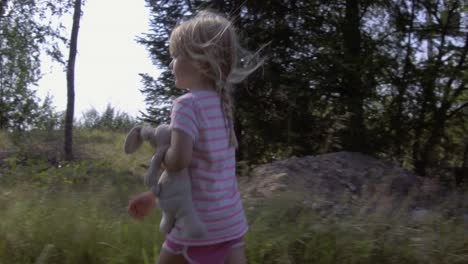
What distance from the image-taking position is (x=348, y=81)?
8.91 metres

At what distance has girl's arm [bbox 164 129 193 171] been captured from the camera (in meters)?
2.30

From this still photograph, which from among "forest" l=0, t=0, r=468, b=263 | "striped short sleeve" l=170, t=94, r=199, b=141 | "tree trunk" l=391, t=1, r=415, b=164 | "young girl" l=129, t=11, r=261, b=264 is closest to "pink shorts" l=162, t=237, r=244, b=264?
"young girl" l=129, t=11, r=261, b=264

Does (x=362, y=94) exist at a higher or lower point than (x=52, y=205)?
higher

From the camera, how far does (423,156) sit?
8906mm

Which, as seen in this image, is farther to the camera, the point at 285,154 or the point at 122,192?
the point at 285,154

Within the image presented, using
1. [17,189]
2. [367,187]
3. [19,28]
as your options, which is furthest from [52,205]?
[19,28]

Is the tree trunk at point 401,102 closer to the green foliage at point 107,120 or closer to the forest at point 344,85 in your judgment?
the forest at point 344,85

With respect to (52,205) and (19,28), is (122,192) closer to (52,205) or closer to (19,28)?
(52,205)

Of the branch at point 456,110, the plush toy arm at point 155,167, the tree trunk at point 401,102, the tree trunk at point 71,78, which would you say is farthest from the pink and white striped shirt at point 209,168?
the tree trunk at point 71,78

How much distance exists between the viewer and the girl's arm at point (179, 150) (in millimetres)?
2305

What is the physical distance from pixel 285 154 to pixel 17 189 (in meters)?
5.64

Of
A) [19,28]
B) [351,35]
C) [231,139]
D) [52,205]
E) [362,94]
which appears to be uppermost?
[19,28]

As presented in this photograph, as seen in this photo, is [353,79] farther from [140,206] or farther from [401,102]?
[140,206]

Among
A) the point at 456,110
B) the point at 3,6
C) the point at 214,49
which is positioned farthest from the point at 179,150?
the point at 3,6
